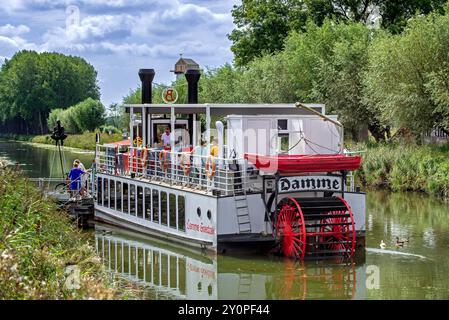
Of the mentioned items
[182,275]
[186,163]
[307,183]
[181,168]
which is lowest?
[182,275]

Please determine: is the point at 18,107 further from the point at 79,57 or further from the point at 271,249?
the point at 271,249

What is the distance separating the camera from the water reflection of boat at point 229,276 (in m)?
19.3

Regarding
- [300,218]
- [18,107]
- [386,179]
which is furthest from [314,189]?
[18,107]

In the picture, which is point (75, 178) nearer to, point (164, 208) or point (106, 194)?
point (106, 194)

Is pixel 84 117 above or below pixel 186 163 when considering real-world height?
above

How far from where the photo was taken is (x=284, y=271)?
21.1m

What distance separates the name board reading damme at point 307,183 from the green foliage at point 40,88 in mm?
111980

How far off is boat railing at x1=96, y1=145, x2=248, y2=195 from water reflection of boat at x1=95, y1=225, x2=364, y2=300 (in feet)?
6.31

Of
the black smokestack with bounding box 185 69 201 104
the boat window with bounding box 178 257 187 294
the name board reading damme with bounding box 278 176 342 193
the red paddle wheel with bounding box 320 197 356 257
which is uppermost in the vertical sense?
the black smokestack with bounding box 185 69 201 104

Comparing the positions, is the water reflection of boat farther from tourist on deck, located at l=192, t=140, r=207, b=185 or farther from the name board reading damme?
tourist on deck, located at l=192, t=140, r=207, b=185

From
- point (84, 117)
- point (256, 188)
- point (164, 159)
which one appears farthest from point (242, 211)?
point (84, 117)

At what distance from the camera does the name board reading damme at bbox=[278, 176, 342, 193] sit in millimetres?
22062

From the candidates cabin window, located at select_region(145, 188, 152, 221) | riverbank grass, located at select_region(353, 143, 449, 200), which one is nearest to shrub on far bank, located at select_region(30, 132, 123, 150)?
riverbank grass, located at select_region(353, 143, 449, 200)

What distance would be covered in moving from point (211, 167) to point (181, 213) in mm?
2207
